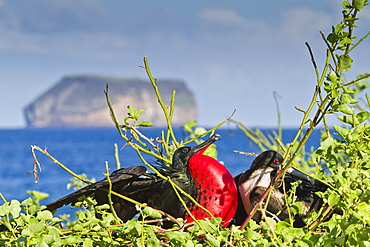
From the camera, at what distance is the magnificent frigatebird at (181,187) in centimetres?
93

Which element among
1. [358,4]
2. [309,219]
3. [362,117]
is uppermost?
[358,4]

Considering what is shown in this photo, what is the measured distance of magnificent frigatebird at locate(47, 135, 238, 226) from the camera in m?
0.93

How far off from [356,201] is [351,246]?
0.08 meters

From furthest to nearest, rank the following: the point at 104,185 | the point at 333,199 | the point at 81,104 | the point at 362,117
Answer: the point at 81,104 → the point at 104,185 → the point at 362,117 → the point at 333,199

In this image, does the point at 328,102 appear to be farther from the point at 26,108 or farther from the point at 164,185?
the point at 26,108

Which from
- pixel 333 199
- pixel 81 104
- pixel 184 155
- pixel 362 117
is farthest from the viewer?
pixel 81 104

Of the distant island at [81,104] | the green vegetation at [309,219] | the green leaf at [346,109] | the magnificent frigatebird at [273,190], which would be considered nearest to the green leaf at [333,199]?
the green vegetation at [309,219]

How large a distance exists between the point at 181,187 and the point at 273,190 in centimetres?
17

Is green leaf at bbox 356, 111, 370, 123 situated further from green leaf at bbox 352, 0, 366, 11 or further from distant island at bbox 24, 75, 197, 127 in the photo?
distant island at bbox 24, 75, 197, 127

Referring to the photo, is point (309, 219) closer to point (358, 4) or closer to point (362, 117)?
point (362, 117)

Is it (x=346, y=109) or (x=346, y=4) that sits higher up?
(x=346, y=4)

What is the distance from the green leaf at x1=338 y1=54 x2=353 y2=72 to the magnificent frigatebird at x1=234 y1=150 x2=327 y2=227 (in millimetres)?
265

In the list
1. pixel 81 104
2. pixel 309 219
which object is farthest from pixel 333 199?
pixel 81 104

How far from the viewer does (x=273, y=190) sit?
3.09 ft
